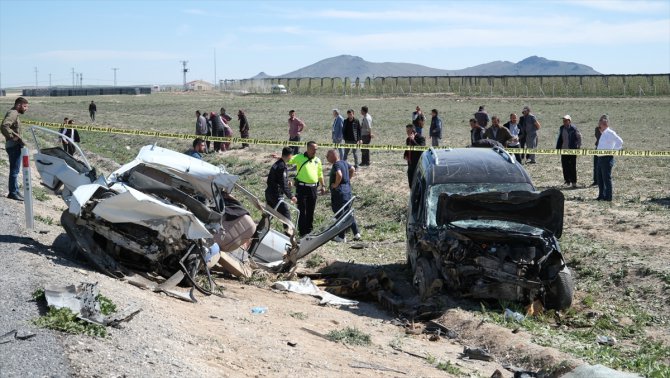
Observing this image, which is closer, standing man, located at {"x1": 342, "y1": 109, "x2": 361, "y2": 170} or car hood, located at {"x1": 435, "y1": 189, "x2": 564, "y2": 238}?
car hood, located at {"x1": 435, "y1": 189, "x2": 564, "y2": 238}

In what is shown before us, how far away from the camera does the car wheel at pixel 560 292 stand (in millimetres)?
10422

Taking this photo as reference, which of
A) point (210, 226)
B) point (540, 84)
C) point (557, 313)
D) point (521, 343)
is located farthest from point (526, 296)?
point (540, 84)

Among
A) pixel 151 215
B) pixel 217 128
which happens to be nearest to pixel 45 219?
pixel 151 215

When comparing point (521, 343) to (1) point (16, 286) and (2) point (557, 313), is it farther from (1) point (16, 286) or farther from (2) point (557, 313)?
(1) point (16, 286)

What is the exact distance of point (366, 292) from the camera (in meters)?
11.9

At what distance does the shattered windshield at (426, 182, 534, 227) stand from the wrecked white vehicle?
246 centimetres

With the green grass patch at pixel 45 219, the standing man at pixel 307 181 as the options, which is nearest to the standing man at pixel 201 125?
the standing man at pixel 307 181

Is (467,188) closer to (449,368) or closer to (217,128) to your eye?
(449,368)

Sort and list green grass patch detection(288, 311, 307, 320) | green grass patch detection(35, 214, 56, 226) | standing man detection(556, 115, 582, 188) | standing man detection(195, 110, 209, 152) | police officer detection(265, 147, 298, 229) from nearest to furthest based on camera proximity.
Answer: green grass patch detection(288, 311, 307, 320) < green grass patch detection(35, 214, 56, 226) < police officer detection(265, 147, 298, 229) < standing man detection(556, 115, 582, 188) < standing man detection(195, 110, 209, 152)

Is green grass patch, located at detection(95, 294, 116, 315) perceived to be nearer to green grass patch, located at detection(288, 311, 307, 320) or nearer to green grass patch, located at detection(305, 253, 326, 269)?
green grass patch, located at detection(288, 311, 307, 320)

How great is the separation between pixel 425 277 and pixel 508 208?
1.33m

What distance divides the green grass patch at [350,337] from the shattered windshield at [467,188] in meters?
2.61

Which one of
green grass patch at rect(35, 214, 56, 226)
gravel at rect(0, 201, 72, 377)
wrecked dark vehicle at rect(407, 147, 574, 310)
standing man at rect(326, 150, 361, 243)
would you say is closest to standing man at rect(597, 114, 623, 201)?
standing man at rect(326, 150, 361, 243)

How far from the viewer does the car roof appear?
1163cm
